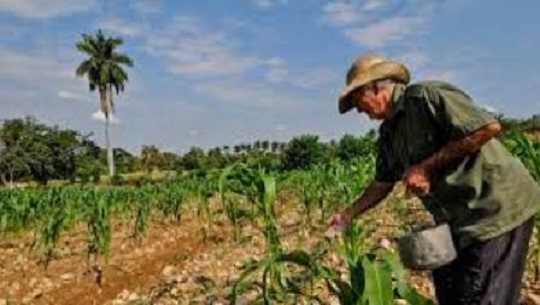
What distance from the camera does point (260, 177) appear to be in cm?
478

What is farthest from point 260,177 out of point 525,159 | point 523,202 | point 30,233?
point 30,233

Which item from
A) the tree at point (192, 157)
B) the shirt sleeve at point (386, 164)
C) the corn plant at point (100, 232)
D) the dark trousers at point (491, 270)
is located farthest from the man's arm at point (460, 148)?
the tree at point (192, 157)

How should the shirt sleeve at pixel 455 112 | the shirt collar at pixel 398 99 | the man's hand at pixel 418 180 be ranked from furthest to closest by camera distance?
the shirt collar at pixel 398 99
the man's hand at pixel 418 180
the shirt sleeve at pixel 455 112

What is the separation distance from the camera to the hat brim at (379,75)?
343 centimetres

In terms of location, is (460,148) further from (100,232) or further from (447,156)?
(100,232)

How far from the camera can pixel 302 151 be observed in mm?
53906

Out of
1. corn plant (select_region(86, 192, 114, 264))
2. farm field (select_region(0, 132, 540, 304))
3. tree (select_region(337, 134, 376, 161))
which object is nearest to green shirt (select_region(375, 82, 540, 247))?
farm field (select_region(0, 132, 540, 304))

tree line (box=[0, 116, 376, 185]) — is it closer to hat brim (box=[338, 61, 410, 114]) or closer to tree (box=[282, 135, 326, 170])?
tree (box=[282, 135, 326, 170])

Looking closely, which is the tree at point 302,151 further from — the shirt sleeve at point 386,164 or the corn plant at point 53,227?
the shirt sleeve at point 386,164

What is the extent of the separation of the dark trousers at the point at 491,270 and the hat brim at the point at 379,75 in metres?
0.78

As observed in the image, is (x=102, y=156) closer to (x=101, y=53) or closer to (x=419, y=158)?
(x=101, y=53)

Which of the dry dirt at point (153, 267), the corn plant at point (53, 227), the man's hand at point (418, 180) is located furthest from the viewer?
the corn plant at point (53, 227)

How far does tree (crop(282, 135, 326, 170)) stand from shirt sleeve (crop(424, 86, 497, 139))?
159 ft

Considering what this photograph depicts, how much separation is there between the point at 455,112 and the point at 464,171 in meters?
0.28
